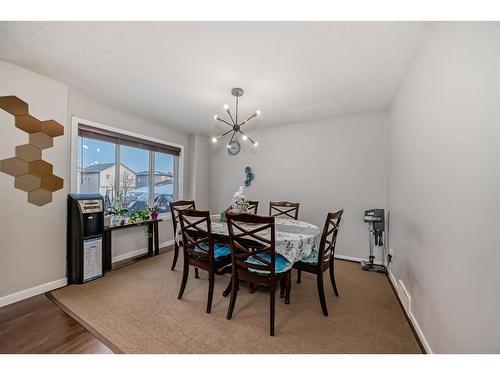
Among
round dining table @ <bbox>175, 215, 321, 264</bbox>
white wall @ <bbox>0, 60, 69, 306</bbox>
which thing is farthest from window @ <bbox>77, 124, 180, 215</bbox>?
round dining table @ <bbox>175, 215, 321, 264</bbox>

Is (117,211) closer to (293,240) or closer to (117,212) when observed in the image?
(117,212)

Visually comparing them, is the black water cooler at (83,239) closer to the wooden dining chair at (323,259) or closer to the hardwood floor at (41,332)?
the hardwood floor at (41,332)

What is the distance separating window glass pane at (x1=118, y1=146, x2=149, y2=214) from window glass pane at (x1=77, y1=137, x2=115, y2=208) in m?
0.17

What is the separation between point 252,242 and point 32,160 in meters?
2.56

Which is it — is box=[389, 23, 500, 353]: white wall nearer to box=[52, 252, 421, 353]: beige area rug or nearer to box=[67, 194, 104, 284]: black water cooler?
box=[52, 252, 421, 353]: beige area rug

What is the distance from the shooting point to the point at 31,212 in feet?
7.53

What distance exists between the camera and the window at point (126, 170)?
9.94ft

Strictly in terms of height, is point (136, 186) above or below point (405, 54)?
below

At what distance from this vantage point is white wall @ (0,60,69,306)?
6.93 feet

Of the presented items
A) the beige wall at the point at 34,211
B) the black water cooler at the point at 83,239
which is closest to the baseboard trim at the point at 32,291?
the beige wall at the point at 34,211

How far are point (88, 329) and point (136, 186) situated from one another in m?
2.47

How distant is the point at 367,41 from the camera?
1765mm

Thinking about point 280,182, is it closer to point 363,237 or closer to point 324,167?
point 324,167
